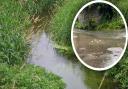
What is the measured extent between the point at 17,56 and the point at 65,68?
1026 mm

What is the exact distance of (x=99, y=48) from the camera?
21.1ft

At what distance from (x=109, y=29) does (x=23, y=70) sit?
177cm

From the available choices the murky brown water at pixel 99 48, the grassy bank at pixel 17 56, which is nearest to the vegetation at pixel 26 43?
the grassy bank at pixel 17 56

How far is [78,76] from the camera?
22.1 feet

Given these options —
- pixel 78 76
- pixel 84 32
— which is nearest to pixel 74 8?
pixel 84 32

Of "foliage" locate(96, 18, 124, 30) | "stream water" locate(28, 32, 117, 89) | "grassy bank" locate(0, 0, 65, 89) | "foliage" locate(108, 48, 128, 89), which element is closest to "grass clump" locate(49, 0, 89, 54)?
"stream water" locate(28, 32, 117, 89)

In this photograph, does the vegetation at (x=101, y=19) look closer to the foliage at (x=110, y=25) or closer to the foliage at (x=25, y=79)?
the foliage at (x=110, y=25)

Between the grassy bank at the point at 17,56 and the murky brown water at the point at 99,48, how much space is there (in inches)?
22.8

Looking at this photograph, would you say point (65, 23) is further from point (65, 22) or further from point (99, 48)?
point (99, 48)

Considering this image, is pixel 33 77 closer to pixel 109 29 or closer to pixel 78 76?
pixel 78 76

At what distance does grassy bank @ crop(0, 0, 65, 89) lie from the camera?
552 centimetres

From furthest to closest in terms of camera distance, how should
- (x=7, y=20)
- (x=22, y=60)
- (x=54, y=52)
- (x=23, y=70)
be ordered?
1. (x=54, y=52)
2. (x=7, y=20)
3. (x=22, y=60)
4. (x=23, y=70)

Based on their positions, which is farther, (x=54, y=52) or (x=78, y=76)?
(x=54, y=52)

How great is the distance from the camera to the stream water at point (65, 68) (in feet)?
21.1
